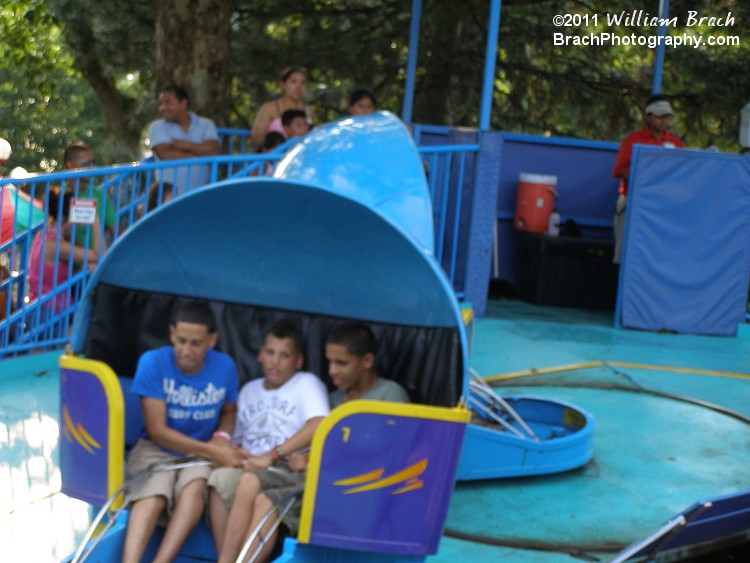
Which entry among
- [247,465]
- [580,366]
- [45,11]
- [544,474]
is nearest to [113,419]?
[247,465]

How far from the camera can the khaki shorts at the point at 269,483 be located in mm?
4031

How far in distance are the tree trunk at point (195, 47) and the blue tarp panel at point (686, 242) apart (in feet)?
14.2

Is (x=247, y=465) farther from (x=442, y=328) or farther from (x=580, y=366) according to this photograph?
(x=580, y=366)

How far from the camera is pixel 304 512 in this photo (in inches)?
153

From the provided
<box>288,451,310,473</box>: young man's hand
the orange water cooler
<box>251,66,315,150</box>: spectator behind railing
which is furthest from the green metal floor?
<box>251,66,315,150</box>: spectator behind railing

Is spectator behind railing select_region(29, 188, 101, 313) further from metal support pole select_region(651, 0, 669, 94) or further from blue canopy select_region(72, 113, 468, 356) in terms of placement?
metal support pole select_region(651, 0, 669, 94)

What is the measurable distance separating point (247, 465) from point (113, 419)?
0.56m

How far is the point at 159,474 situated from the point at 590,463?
303 centimetres

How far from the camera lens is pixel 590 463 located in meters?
6.29

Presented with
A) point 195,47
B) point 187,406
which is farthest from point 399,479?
point 195,47

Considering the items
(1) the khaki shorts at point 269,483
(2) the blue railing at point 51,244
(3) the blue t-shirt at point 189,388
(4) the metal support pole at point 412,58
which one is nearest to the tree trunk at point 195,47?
(2) the blue railing at point 51,244

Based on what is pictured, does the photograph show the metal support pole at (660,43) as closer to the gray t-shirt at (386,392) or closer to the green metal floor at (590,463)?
the green metal floor at (590,463)

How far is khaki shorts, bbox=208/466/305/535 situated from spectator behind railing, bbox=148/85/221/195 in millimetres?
5787

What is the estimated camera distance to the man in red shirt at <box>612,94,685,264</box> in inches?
432
